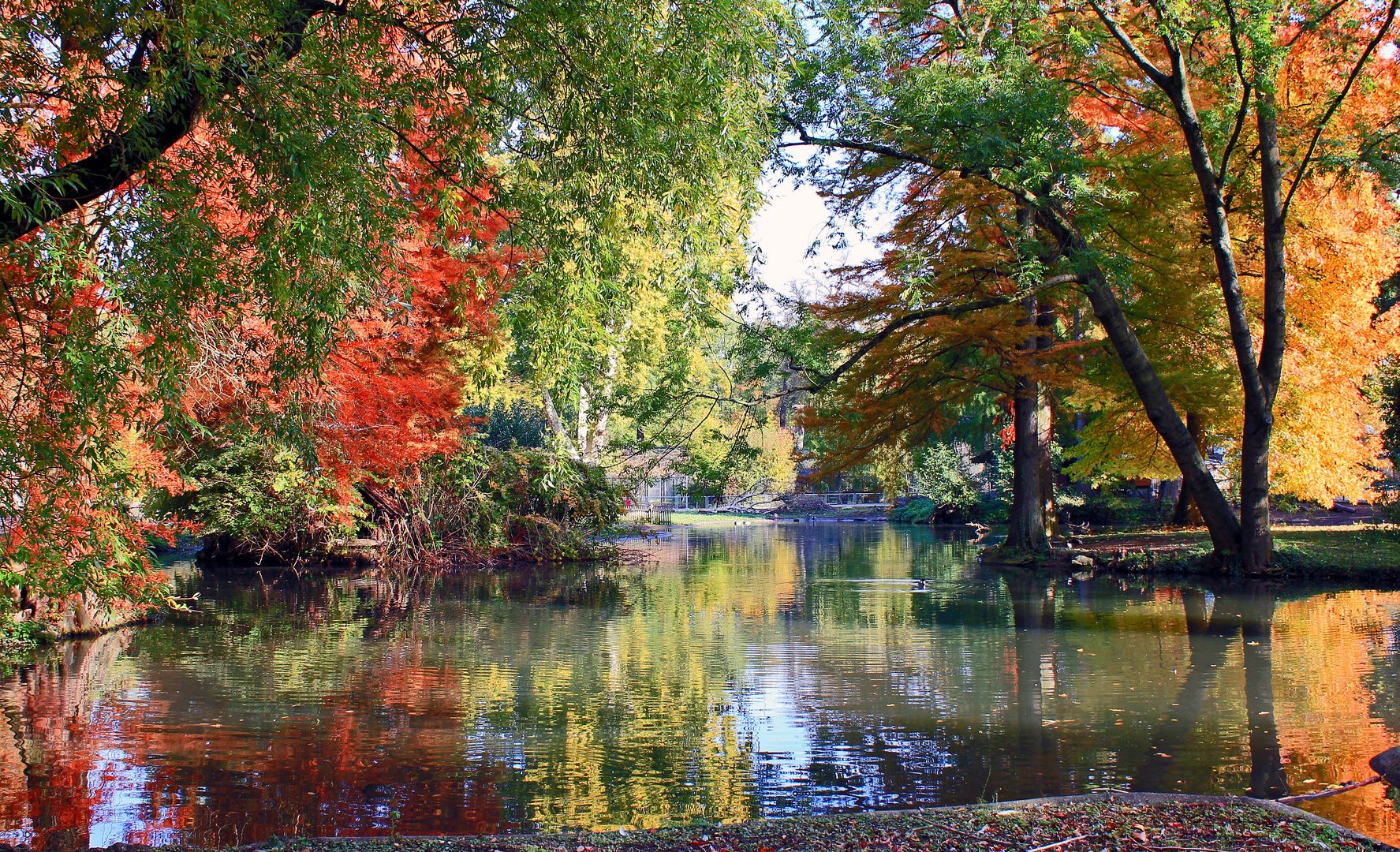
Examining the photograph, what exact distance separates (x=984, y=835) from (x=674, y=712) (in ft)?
13.6

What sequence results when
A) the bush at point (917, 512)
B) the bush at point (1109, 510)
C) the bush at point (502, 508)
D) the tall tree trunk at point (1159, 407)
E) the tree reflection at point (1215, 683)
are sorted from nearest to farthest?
the tree reflection at point (1215, 683), the tall tree trunk at point (1159, 407), the bush at point (502, 508), the bush at point (1109, 510), the bush at point (917, 512)

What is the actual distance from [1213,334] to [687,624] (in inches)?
480

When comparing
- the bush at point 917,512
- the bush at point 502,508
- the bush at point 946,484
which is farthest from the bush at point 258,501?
the bush at point 917,512

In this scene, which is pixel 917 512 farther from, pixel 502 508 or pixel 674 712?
pixel 674 712

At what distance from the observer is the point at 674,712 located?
8156 millimetres

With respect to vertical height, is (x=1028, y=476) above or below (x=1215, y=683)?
above

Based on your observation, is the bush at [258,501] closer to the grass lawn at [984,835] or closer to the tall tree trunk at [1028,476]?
the tall tree trunk at [1028,476]

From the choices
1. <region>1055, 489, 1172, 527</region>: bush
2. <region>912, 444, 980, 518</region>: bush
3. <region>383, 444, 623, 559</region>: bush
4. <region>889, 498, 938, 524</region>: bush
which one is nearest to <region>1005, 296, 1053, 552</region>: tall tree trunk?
<region>1055, 489, 1172, 527</region>: bush

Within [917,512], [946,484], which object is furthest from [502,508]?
[917,512]

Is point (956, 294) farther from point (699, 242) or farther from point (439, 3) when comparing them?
point (439, 3)

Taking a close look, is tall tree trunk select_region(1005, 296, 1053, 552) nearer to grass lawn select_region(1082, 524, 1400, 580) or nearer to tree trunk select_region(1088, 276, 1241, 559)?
grass lawn select_region(1082, 524, 1400, 580)

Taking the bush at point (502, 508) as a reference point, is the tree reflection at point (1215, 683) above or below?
below

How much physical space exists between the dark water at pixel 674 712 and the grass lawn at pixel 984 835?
3.43ft

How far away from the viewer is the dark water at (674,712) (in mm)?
5891
